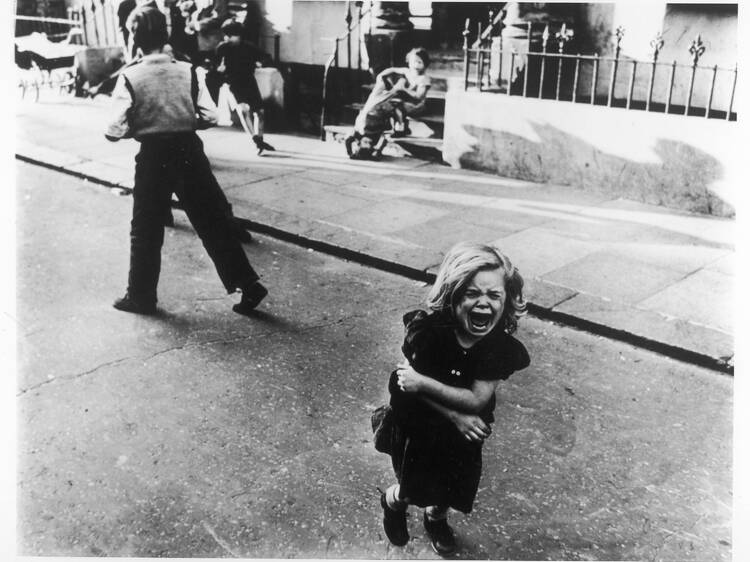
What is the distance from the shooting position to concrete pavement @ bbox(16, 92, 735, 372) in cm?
448

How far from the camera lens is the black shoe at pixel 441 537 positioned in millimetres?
2629

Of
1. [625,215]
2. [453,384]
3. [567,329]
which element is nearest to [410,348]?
[453,384]

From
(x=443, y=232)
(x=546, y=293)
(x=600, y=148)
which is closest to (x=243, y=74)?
(x=443, y=232)

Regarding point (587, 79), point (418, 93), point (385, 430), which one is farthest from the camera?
point (587, 79)

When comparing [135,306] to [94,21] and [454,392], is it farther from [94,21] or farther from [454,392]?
[94,21]

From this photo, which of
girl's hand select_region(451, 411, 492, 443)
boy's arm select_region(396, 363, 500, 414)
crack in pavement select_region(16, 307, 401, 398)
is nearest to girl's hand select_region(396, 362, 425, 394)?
boy's arm select_region(396, 363, 500, 414)

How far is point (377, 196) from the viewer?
6.80 meters

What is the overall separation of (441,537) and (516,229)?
141 inches

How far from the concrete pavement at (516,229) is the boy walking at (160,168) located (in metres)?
1.22

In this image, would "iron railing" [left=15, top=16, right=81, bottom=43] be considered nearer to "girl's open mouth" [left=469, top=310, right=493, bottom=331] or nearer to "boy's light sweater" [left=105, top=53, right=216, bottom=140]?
"boy's light sweater" [left=105, top=53, right=216, bottom=140]

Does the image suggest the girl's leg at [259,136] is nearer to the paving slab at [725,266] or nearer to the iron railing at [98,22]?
the paving slab at [725,266]

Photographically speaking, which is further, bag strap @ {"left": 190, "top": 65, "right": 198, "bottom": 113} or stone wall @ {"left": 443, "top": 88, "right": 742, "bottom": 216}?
stone wall @ {"left": 443, "top": 88, "right": 742, "bottom": 216}

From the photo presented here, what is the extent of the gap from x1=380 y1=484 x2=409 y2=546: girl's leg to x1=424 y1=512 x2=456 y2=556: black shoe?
90 mm

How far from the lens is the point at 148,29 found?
4305 mm
